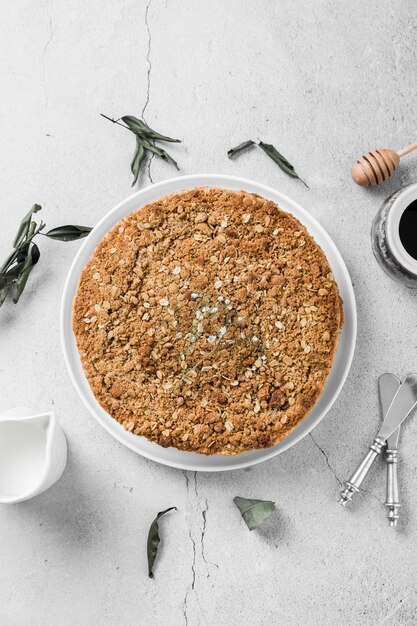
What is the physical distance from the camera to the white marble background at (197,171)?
1.56 metres

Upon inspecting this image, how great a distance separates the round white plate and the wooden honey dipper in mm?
188

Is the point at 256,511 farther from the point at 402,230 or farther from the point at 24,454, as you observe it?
the point at 402,230

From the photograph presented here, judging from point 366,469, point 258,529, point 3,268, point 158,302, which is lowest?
point 258,529

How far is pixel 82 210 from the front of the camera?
1.61 meters

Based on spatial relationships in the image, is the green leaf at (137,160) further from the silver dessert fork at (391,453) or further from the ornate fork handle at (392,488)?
the ornate fork handle at (392,488)

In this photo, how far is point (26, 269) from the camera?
154 cm

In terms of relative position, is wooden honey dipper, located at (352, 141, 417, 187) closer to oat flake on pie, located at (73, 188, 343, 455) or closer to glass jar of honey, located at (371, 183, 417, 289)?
glass jar of honey, located at (371, 183, 417, 289)

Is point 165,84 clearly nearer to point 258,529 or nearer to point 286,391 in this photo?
point 286,391

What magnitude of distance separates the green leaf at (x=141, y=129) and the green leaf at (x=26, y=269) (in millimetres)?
401

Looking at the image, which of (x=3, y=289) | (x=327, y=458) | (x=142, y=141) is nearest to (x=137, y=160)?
(x=142, y=141)

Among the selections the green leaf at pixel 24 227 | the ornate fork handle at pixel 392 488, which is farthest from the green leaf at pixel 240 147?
the ornate fork handle at pixel 392 488

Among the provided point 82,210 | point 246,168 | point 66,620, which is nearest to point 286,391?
point 246,168

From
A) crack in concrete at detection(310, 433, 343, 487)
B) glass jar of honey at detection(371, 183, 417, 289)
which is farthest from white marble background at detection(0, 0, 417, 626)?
glass jar of honey at detection(371, 183, 417, 289)

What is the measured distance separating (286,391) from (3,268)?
786 millimetres
